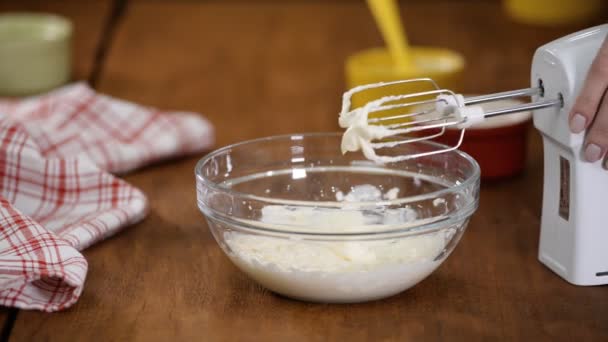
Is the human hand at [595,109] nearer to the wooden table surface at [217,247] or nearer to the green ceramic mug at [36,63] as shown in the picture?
the wooden table surface at [217,247]

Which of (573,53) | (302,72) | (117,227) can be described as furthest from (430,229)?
(302,72)

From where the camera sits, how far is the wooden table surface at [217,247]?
2.63 ft

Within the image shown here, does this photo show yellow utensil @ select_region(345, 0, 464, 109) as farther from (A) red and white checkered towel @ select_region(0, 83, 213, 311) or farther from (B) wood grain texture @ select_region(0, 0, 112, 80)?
(B) wood grain texture @ select_region(0, 0, 112, 80)

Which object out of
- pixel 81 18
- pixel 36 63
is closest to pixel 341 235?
pixel 36 63

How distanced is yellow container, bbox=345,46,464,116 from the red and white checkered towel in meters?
0.23

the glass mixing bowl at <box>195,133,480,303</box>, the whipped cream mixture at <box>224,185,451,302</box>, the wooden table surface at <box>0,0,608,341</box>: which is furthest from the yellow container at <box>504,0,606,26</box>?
the whipped cream mixture at <box>224,185,451,302</box>

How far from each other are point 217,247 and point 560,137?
1.25 ft

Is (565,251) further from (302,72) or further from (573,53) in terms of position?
(302,72)

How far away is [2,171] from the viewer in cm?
107

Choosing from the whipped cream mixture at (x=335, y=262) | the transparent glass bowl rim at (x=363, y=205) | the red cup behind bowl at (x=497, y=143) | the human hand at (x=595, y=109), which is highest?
the human hand at (x=595, y=109)

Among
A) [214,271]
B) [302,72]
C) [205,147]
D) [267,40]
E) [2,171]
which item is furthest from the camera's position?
[267,40]

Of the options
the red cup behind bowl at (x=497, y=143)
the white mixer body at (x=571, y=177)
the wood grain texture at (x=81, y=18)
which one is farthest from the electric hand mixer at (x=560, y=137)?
A: the wood grain texture at (x=81, y=18)

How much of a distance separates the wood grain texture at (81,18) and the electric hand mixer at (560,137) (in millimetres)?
965

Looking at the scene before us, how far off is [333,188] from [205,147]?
0.35 meters
